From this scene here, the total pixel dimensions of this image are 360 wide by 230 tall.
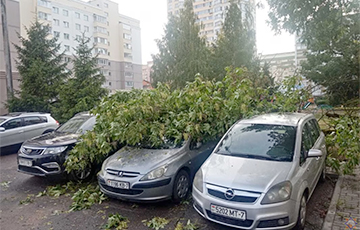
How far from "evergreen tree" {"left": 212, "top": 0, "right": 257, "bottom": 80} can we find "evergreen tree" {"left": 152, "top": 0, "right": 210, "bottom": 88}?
0.93m

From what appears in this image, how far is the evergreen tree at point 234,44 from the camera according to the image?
18188 millimetres

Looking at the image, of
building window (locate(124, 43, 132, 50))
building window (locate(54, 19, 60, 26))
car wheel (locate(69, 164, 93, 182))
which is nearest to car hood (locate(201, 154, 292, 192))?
car wheel (locate(69, 164, 93, 182))

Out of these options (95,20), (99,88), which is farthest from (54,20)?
(99,88)

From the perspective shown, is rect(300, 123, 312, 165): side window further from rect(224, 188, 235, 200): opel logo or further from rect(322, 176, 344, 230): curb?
rect(224, 188, 235, 200): opel logo

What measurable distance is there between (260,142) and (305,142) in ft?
2.40

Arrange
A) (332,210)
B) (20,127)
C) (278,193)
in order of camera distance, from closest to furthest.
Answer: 1. (278,193)
2. (332,210)
3. (20,127)

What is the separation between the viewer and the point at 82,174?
619 cm

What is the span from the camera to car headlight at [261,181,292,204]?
3.31 m

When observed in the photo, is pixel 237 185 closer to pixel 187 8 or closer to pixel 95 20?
pixel 187 8

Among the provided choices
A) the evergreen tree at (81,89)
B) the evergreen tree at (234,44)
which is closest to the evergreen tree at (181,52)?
the evergreen tree at (234,44)

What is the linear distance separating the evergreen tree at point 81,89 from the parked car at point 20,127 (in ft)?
9.22

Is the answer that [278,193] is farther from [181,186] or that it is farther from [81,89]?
[81,89]

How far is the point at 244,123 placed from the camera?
4.94 meters

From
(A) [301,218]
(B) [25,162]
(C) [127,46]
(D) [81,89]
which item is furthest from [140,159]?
(C) [127,46]
